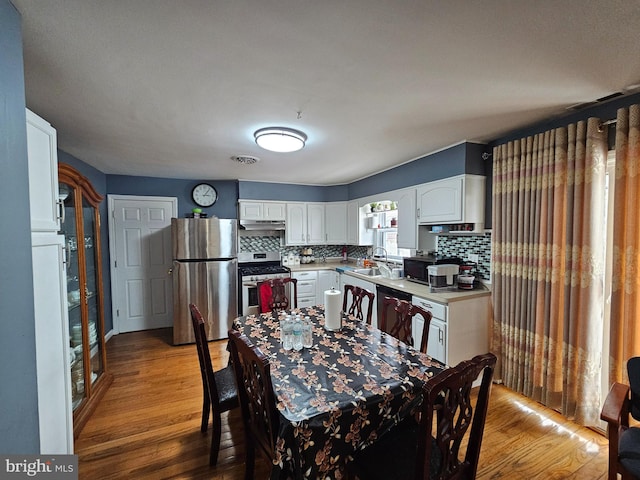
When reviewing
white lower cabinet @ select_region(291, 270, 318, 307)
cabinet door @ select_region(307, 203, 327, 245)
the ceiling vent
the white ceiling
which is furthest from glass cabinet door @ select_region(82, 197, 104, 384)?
cabinet door @ select_region(307, 203, 327, 245)

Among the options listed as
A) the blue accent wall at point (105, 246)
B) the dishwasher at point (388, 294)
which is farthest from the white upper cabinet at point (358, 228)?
the blue accent wall at point (105, 246)

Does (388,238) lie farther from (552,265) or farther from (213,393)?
(213,393)

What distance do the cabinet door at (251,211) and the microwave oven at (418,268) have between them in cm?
241

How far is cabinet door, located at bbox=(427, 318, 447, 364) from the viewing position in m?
2.50

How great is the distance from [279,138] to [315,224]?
8.96ft

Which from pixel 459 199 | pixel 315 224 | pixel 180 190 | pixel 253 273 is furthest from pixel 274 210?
pixel 459 199

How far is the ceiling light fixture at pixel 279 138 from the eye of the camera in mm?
2192

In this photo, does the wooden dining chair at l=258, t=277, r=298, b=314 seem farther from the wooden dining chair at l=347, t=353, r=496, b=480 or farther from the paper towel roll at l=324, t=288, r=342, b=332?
the wooden dining chair at l=347, t=353, r=496, b=480

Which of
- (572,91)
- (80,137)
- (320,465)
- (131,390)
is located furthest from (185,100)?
(131,390)

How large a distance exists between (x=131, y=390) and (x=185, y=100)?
2613mm

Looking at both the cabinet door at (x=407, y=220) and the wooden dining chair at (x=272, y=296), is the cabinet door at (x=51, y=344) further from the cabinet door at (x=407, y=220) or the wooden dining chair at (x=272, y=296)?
the cabinet door at (x=407, y=220)

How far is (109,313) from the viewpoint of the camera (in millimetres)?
3938

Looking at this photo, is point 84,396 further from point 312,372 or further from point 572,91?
point 572,91

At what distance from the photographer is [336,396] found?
1.24 m
